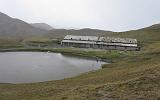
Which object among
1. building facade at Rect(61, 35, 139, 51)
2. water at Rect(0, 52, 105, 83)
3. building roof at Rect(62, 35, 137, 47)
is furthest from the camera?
building roof at Rect(62, 35, 137, 47)

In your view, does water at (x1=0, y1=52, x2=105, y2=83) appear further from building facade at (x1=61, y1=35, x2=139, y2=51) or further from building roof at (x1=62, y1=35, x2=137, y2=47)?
building roof at (x1=62, y1=35, x2=137, y2=47)

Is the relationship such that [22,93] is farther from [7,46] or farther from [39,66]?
[7,46]

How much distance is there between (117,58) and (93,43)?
124 ft

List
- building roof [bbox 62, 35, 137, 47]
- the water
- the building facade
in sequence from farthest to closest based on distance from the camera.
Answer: building roof [bbox 62, 35, 137, 47], the building facade, the water

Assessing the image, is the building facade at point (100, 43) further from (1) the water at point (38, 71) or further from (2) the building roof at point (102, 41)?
(1) the water at point (38, 71)

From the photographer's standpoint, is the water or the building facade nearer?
the water

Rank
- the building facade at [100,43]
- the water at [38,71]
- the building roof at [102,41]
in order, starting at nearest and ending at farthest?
the water at [38,71] → the building facade at [100,43] → the building roof at [102,41]

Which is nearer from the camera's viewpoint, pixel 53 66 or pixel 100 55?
pixel 53 66

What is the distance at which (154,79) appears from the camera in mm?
33031

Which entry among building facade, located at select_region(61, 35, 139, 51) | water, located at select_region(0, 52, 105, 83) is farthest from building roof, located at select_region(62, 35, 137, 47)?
water, located at select_region(0, 52, 105, 83)

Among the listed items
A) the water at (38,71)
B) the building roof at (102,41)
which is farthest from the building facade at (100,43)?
the water at (38,71)

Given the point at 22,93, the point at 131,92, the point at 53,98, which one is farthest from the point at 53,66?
the point at 131,92

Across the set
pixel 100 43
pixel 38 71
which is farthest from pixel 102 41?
pixel 38 71

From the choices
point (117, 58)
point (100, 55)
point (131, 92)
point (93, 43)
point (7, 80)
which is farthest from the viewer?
point (93, 43)
